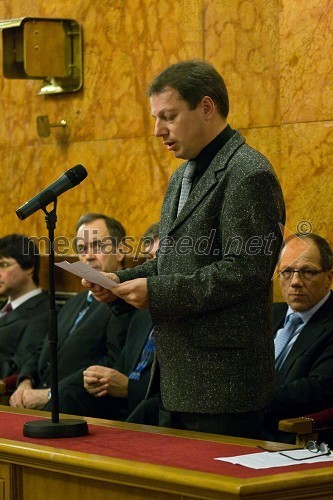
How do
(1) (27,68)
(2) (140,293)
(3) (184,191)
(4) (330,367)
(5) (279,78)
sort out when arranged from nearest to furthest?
1. (2) (140,293)
2. (3) (184,191)
3. (4) (330,367)
4. (5) (279,78)
5. (1) (27,68)

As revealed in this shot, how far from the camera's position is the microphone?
334cm

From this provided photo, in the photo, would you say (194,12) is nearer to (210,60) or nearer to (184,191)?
(210,60)

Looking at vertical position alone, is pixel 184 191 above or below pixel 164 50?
below

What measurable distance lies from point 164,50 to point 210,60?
0.52 m

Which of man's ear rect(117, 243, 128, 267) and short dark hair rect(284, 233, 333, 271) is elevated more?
short dark hair rect(284, 233, 333, 271)

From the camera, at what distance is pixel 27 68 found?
678 cm

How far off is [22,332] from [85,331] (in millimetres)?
869

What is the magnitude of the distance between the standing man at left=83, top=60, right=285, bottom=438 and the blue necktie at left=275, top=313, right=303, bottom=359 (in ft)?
4.64

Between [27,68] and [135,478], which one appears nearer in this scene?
[135,478]

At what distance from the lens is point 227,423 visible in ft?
11.4

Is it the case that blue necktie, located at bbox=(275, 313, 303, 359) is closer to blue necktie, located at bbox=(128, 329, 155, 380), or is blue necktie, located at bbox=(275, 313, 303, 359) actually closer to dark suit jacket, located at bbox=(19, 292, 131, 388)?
blue necktie, located at bbox=(128, 329, 155, 380)

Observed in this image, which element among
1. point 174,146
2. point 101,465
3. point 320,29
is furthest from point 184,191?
point 320,29

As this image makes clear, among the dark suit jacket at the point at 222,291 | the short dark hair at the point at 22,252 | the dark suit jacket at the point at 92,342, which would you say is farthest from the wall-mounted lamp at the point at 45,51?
the dark suit jacket at the point at 222,291

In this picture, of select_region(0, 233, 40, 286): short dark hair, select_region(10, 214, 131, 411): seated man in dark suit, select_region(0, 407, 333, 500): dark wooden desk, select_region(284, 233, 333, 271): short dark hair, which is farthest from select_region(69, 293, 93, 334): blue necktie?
select_region(0, 407, 333, 500): dark wooden desk
